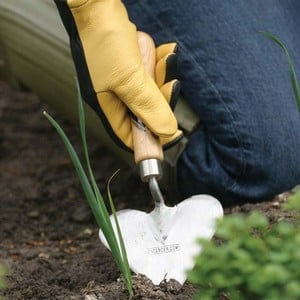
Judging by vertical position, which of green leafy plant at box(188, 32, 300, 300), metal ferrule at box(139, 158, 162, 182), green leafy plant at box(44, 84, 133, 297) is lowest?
metal ferrule at box(139, 158, 162, 182)

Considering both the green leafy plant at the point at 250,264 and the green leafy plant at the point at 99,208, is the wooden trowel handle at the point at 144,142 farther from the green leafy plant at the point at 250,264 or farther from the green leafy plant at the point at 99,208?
the green leafy plant at the point at 250,264

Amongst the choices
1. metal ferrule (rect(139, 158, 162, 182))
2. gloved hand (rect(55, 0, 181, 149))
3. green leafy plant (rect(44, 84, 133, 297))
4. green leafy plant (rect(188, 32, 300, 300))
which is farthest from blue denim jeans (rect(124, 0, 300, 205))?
green leafy plant (rect(188, 32, 300, 300))

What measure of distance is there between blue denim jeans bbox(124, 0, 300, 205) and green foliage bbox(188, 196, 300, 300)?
858 millimetres

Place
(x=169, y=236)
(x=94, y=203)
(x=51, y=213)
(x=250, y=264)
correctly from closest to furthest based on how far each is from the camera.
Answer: (x=250, y=264) < (x=94, y=203) < (x=169, y=236) < (x=51, y=213)

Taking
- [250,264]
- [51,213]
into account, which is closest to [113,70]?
[51,213]

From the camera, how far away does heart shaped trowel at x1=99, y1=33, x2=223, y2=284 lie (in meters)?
1.61

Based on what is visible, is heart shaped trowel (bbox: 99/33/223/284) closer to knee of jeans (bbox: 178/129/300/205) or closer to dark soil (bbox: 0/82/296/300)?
dark soil (bbox: 0/82/296/300)

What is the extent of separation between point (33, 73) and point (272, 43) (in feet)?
2.17

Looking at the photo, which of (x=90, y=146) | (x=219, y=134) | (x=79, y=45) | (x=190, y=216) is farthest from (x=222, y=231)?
(x=90, y=146)

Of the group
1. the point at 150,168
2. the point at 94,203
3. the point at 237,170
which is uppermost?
the point at 94,203

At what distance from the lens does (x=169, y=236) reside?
166 centimetres

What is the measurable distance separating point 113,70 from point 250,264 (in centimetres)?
77

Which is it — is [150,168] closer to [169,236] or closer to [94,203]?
[169,236]

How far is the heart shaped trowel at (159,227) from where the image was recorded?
1605mm
